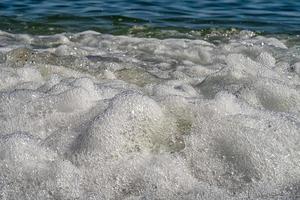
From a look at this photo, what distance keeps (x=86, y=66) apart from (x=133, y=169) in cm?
274

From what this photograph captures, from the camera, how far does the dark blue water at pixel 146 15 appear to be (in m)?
8.29

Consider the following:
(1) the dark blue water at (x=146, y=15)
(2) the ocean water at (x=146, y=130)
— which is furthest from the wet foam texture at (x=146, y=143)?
(1) the dark blue water at (x=146, y=15)

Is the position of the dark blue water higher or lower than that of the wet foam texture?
lower

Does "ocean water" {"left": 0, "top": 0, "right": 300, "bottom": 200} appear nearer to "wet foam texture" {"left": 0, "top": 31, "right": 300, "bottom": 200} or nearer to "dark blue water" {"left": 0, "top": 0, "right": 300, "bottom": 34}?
"wet foam texture" {"left": 0, "top": 31, "right": 300, "bottom": 200}

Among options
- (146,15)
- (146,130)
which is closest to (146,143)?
(146,130)

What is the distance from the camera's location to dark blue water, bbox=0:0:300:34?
8.29 meters

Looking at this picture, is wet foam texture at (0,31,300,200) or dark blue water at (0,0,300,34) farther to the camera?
dark blue water at (0,0,300,34)

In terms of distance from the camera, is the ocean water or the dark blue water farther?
the dark blue water

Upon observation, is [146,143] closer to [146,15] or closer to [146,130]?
[146,130]

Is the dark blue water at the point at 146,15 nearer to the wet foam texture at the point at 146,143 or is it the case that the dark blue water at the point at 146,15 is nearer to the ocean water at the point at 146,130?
the ocean water at the point at 146,130

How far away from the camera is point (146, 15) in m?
9.20

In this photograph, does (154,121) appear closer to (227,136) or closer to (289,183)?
(227,136)

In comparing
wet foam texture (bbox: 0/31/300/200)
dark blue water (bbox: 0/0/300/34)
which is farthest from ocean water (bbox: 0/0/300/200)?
dark blue water (bbox: 0/0/300/34)

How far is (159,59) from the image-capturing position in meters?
6.09
